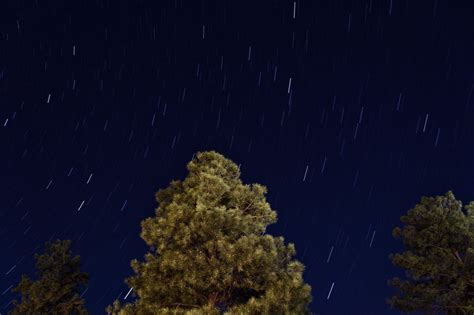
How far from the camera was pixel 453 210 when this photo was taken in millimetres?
21734

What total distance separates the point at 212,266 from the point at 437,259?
1370cm

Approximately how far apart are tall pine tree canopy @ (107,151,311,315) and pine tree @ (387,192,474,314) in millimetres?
10095

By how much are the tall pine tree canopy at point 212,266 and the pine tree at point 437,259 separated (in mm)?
10095

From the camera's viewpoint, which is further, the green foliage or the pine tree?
the green foliage

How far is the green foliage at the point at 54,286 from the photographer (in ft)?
71.9

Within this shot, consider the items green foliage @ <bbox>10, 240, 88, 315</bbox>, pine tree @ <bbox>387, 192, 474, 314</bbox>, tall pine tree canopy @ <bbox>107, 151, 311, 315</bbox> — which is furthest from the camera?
green foliage @ <bbox>10, 240, 88, 315</bbox>

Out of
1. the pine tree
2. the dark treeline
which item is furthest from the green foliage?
the pine tree

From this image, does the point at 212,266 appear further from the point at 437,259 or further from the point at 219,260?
the point at 437,259

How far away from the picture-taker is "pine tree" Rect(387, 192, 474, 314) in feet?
65.1

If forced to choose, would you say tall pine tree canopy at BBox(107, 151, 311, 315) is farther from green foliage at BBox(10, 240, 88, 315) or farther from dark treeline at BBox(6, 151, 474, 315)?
green foliage at BBox(10, 240, 88, 315)

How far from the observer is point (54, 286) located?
2209 cm

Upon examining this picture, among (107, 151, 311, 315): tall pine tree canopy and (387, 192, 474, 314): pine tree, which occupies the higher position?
(387, 192, 474, 314): pine tree

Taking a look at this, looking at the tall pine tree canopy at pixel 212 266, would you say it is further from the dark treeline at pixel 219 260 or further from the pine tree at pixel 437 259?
the pine tree at pixel 437 259

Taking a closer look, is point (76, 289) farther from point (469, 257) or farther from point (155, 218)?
point (469, 257)
